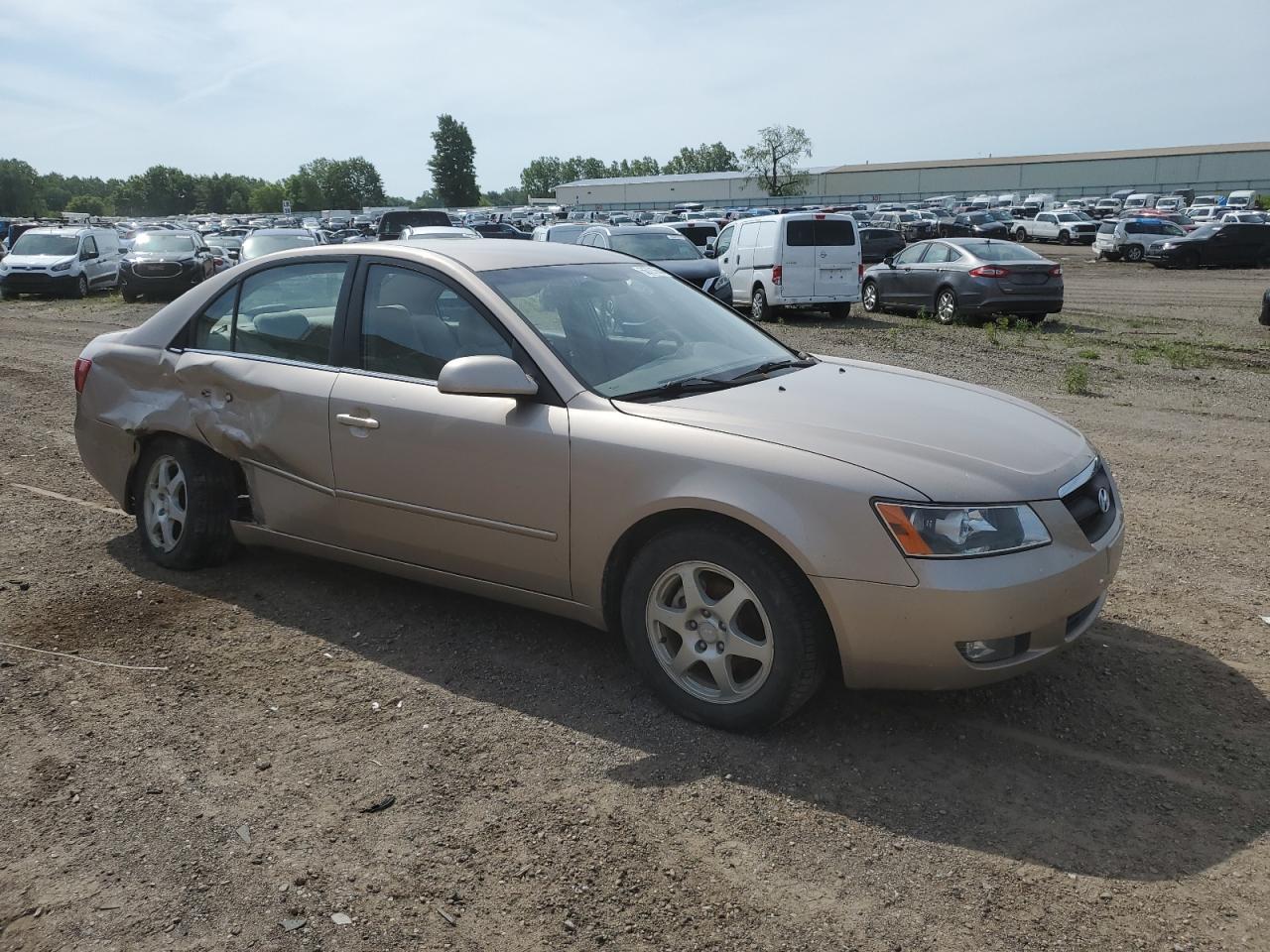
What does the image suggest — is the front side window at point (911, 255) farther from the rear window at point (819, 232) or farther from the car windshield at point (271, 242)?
the car windshield at point (271, 242)

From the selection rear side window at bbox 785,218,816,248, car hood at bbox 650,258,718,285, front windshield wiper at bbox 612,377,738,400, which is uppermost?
rear side window at bbox 785,218,816,248

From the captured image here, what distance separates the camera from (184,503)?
5184 mm

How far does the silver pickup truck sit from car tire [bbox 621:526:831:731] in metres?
48.8

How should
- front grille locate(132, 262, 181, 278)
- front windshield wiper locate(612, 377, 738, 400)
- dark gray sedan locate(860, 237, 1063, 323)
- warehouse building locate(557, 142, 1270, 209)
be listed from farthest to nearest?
1. warehouse building locate(557, 142, 1270, 209)
2. front grille locate(132, 262, 181, 278)
3. dark gray sedan locate(860, 237, 1063, 323)
4. front windshield wiper locate(612, 377, 738, 400)

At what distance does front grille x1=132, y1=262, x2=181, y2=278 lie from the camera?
23.0m

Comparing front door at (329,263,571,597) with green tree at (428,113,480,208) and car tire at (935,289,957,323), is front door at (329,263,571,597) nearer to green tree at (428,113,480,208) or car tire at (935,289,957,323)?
car tire at (935,289,957,323)

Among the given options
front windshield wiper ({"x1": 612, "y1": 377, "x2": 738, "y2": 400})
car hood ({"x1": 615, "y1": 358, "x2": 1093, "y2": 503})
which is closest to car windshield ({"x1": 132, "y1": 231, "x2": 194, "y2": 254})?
front windshield wiper ({"x1": 612, "y1": 377, "x2": 738, "y2": 400})

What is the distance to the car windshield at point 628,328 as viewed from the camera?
4.07 meters

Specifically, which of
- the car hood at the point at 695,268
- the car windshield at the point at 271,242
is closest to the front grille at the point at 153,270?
the car windshield at the point at 271,242

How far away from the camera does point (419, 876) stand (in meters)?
2.90

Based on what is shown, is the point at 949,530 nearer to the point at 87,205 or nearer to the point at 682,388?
the point at 682,388

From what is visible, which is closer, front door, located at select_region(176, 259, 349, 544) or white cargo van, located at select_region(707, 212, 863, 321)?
front door, located at select_region(176, 259, 349, 544)

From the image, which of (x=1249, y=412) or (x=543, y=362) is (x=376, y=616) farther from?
(x=1249, y=412)

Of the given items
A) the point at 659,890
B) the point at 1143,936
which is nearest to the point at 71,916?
the point at 659,890
